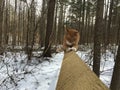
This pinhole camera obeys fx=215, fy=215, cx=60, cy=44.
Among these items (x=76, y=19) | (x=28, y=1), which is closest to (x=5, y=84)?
(x=28, y=1)

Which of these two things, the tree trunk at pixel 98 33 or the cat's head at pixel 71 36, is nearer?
the cat's head at pixel 71 36

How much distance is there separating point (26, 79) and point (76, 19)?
89.3 ft

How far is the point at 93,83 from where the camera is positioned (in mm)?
1762

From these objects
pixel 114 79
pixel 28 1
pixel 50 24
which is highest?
pixel 28 1

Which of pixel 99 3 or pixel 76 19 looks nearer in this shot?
pixel 99 3

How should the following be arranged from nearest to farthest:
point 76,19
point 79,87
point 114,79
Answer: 1. point 79,87
2. point 114,79
3. point 76,19

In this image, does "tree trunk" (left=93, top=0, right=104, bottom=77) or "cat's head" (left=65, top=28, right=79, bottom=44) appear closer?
"cat's head" (left=65, top=28, right=79, bottom=44)

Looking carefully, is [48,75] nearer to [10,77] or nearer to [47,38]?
[10,77]

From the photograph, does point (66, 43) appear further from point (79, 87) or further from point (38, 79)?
point (79, 87)

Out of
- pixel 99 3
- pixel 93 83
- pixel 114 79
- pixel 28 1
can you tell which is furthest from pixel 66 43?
pixel 28 1

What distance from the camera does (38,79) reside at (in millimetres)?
6500

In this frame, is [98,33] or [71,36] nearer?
[71,36]

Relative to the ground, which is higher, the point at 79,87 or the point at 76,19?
the point at 76,19

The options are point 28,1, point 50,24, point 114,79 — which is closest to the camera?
point 114,79
